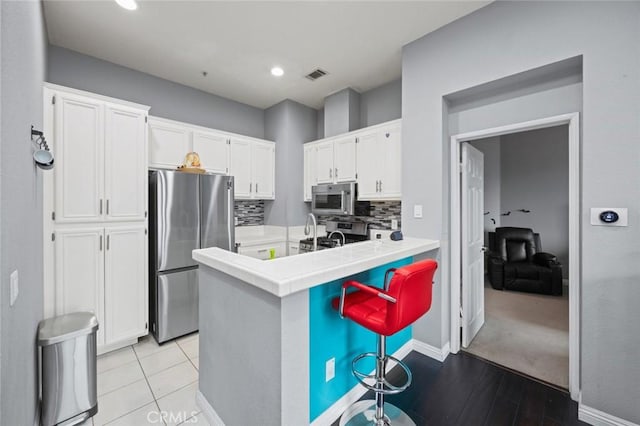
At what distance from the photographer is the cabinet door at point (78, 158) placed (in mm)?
2268

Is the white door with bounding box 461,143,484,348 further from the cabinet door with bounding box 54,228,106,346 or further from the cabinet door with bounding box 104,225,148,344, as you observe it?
the cabinet door with bounding box 54,228,106,346

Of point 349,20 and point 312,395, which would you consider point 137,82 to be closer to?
point 349,20

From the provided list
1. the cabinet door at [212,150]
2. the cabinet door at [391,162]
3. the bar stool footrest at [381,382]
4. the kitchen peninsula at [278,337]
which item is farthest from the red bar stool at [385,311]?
the cabinet door at [212,150]

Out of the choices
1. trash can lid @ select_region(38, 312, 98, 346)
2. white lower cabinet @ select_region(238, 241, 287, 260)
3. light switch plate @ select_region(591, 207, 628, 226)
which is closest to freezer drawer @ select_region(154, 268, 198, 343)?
trash can lid @ select_region(38, 312, 98, 346)

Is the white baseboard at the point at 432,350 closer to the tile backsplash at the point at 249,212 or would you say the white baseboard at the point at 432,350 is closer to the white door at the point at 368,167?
the white door at the point at 368,167

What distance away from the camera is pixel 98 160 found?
96.7 inches

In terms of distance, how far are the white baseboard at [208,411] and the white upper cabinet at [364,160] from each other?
2571mm

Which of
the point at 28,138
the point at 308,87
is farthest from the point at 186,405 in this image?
the point at 308,87

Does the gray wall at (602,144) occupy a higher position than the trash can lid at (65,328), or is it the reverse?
the gray wall at (602,144)

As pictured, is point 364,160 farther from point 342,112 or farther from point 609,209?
point 609,209

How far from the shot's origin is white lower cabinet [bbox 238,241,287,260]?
12.2 feet

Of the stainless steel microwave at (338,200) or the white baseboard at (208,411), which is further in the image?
the stainless steel microwave at (338,200)

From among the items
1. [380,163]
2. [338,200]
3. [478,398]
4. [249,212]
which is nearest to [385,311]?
[478,398]

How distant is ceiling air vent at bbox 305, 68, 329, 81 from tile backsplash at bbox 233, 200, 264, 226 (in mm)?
2129
